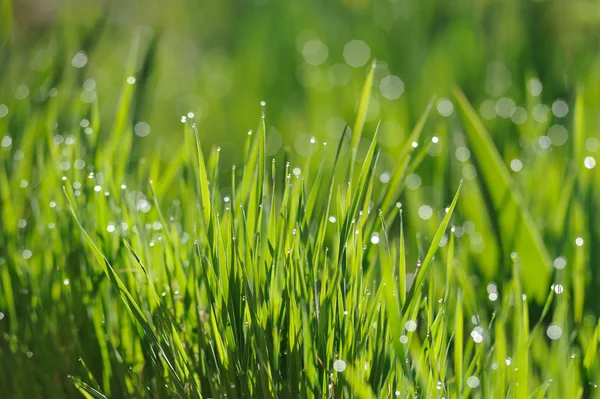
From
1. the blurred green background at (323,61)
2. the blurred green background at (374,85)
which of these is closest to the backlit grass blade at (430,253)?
the blurred green background at (374,85)

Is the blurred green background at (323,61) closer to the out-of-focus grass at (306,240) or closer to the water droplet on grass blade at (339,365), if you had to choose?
the out-of-focus grass at (306,240)

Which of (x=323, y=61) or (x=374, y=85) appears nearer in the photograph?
(x=374, y=85)

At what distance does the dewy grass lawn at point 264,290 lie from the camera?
480 millimetres

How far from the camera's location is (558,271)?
64 cm

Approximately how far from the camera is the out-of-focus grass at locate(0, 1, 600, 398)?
19.1 inches


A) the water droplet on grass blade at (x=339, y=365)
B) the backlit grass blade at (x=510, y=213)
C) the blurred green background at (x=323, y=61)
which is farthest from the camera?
the blurred green background at (x=323, y=61)

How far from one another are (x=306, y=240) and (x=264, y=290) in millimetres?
48

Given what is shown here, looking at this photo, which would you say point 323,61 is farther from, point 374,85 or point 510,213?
point 510,213

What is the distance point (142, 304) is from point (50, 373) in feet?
0.43

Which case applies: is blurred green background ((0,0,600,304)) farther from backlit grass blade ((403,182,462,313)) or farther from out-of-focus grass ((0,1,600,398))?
backlit grass blade ((403,182,462,313))

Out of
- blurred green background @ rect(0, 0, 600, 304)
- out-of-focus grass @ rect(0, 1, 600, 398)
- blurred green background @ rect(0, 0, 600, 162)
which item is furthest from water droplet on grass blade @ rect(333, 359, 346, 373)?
blurred green background @ rect(0, 0, 600, 162)

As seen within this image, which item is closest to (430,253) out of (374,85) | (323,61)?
(374,85)

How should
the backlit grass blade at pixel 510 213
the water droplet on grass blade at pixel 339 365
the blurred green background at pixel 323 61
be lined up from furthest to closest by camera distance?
1. the blurred green background at pixel 323 61
2. the backlit grass blade at pixel 510 213
3. the water droplet on grass blade at pixel 339 365

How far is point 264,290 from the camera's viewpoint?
20.1 inches
